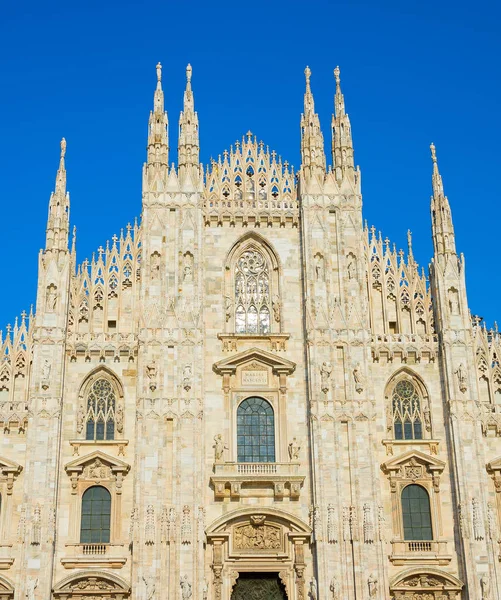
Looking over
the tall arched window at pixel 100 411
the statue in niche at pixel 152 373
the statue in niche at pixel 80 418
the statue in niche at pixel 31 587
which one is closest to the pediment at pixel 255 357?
the statue in niche at pixel 152 373

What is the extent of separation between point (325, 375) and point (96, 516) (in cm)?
854

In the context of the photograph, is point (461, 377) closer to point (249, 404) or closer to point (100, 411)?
point (249, 404)

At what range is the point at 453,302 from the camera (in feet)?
105

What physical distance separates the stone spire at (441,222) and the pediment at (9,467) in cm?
1572

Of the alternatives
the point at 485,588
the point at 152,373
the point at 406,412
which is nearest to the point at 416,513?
the point at 485,588

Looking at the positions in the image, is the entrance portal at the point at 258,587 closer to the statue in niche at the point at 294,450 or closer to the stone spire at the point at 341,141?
the statue in niche at the point at 294,450

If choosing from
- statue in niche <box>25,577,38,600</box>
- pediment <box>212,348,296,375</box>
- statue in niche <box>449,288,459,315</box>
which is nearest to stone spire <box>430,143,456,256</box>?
statue in niche <box>449,288,459,315</box>

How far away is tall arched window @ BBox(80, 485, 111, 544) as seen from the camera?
29391 millimetres

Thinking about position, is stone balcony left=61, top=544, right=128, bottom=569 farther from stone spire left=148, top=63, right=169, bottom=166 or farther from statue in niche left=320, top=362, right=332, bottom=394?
stone spire left=148, top=63, right=169, bottom=166

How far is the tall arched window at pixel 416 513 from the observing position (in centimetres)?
2995

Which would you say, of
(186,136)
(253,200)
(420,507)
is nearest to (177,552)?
(420,507)

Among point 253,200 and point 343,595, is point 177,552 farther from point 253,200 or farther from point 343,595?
point 253,200

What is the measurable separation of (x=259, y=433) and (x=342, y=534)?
421cm

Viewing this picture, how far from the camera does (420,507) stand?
30250 mm
